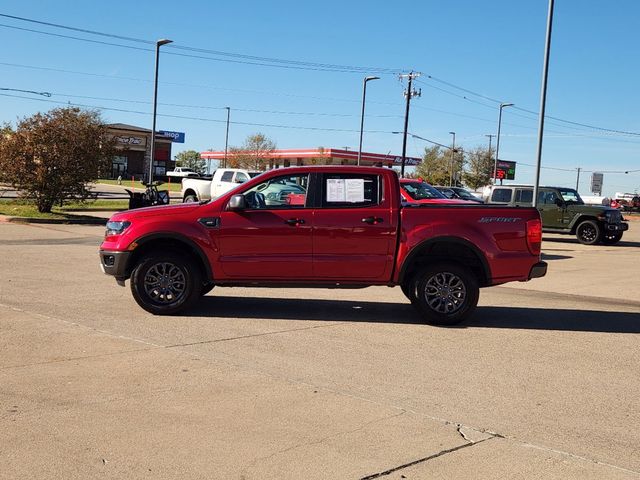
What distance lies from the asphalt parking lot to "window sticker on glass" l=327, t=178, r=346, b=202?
59.5 inches

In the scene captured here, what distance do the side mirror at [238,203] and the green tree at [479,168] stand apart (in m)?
95.4

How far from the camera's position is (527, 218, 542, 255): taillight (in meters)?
8.24

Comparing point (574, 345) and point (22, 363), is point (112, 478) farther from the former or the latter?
point (574, 345)

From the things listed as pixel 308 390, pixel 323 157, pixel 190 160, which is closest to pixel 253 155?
pixel 323 157

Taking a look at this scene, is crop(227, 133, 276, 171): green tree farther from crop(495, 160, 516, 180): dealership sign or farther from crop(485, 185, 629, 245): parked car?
crop(485, 185, 629, 245): parked car

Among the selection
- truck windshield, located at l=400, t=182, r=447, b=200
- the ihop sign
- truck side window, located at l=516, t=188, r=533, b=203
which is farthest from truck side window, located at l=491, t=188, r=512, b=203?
the ihop sign

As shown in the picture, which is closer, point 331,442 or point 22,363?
point 331,442

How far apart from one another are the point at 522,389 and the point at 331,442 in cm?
213

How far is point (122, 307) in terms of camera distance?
8.66m

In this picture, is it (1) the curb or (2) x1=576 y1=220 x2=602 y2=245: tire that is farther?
(2) x1=576 y1=220 x2=602 y2=245: tire

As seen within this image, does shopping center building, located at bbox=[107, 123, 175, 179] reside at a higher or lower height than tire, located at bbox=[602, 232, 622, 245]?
higher

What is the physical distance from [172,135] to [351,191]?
86745 mm

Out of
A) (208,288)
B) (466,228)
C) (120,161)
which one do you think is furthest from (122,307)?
(120,161)

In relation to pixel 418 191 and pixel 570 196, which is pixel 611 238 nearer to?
pixel 570 196
